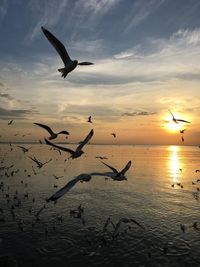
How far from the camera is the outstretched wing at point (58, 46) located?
10.1 metres

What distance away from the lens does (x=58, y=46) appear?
36.2 ft

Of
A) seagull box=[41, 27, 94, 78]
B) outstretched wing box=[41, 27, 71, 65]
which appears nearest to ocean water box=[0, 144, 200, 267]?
seagull box=[41, 27, 94, 78]

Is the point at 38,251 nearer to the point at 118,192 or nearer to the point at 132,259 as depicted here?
the point at 132,259

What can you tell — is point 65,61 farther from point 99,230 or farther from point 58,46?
point 99,230

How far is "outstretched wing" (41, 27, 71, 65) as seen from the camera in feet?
33.1

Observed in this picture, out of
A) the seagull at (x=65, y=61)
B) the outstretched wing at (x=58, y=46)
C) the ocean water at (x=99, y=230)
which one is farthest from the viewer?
the ocean water at (x=99, y=230)

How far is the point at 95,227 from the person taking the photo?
94.3 ft

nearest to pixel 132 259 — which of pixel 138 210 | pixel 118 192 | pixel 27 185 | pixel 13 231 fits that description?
pixel 13 231

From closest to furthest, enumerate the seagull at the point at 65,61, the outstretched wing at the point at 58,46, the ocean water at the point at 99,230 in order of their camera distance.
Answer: the outstretched wing at the point at 58,46, the seagull at the point at 65,61, the ocean water at the point at 99,230

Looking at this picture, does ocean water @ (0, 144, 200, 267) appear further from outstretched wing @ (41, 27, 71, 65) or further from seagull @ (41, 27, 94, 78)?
outstretched wing @ (41, 27, 71, 65)

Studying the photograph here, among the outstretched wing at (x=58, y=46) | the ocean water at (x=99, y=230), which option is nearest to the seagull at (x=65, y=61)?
the outstretched wing at (x=58, y=46)

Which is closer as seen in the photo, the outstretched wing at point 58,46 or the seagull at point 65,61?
the outstretched wing at point 58,46

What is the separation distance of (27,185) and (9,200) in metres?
12.4

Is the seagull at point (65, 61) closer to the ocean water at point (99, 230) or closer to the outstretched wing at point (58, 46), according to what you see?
the outstretched wing at point (58, 46)
